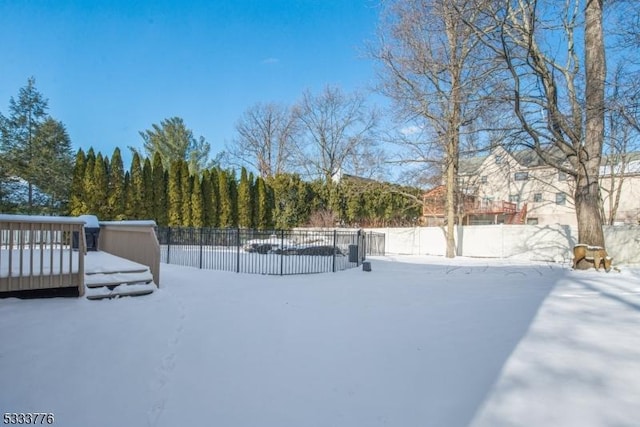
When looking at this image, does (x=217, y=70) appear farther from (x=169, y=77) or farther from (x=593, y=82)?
(x=593, y=82)

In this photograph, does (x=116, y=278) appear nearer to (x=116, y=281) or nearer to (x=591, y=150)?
(x=116, y=281)

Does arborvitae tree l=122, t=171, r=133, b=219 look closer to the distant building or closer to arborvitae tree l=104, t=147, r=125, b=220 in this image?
arborvitae tree l=104, t=147, r=125, b=220

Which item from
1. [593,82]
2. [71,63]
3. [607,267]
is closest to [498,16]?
[593,82]

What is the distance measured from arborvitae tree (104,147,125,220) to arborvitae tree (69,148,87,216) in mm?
1116

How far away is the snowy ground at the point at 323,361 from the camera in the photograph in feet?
7.70

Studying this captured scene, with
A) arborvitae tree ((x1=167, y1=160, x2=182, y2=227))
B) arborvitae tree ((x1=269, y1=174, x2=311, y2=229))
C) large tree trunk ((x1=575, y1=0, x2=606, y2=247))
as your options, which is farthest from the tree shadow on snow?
arborvitae tree ((x1=269, y1=174, x2=311, y2=229))

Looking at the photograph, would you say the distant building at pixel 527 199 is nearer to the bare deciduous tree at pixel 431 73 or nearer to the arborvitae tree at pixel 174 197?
the bare deciduous tree at pixel 431 73

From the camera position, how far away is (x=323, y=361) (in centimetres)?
322

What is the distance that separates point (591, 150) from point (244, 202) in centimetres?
1738

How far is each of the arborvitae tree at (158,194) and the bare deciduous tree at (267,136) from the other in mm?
12946

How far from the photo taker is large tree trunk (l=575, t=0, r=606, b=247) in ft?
30.3

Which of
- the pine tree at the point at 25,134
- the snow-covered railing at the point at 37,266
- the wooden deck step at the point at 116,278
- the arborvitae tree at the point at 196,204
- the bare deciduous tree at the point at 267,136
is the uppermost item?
the bare deciduous tree at the point at 267,136

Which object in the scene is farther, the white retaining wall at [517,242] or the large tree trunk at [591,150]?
the white retaining wall at [517,242]

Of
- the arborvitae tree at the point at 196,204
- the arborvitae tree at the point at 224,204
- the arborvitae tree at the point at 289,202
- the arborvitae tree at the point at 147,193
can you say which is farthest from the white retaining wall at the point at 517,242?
the arborvitae tree at the point at 147,193
